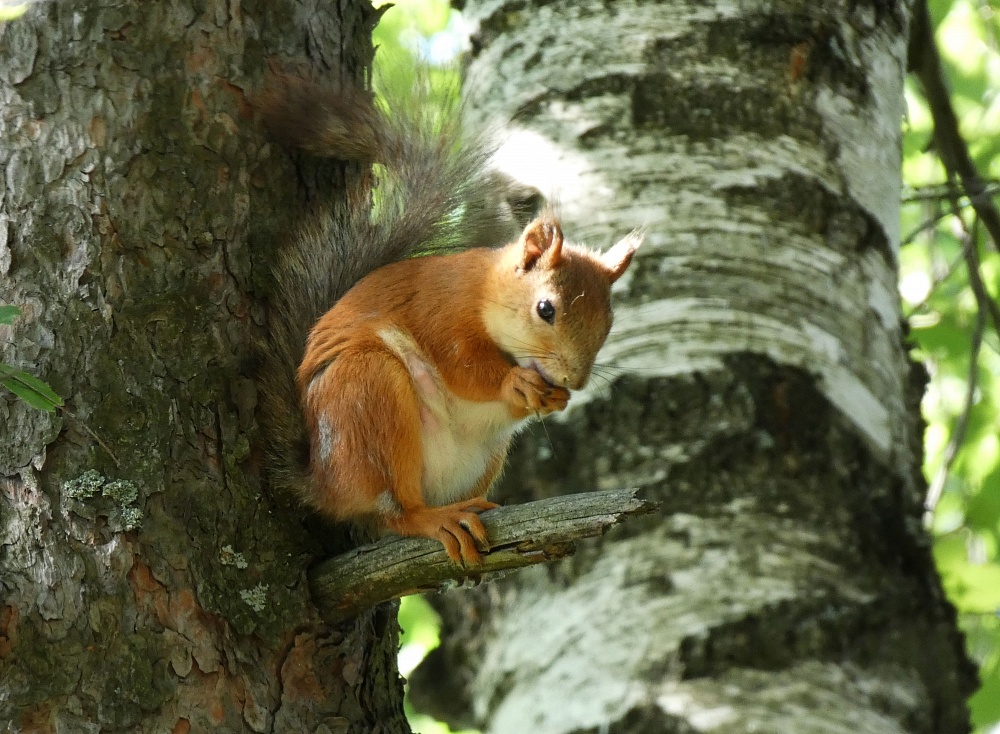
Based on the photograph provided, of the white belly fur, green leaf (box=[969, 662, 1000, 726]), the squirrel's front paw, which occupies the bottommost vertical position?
green leaf (box=[969, 662, 1000, 726])

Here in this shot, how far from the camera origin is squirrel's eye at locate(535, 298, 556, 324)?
1.63 meters

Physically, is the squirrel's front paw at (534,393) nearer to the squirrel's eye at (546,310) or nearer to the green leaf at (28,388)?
the squirrel's eye at (546,310)

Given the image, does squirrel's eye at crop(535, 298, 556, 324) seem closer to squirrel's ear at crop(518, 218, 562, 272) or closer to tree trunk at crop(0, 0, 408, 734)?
squirrel's ear at crop(518, 218, 562, 272)

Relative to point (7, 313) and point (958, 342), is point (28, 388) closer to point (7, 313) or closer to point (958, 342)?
point (7, 313)

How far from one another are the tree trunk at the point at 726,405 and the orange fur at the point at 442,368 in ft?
0.41

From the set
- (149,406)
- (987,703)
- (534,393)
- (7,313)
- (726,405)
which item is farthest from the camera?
(987,703)

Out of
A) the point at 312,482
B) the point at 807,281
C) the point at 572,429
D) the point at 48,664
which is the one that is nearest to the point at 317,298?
the point at 312,482

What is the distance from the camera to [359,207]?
1627 millimetres

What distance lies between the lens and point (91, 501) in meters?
1.20

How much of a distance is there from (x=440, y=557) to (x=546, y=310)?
48 centimetres

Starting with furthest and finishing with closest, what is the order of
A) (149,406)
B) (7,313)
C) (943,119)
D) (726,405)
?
(943,119) → (726,405) → (149,406) → (7,313)

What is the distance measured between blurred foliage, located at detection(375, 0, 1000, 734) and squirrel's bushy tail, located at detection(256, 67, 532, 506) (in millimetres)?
167

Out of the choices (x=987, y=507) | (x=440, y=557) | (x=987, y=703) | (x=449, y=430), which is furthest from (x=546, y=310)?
(x=987, y=507)

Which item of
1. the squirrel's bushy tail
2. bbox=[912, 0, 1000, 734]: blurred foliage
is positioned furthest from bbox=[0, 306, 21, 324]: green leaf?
bbox=[912, 0, 1000, 734]: blurred foliage
